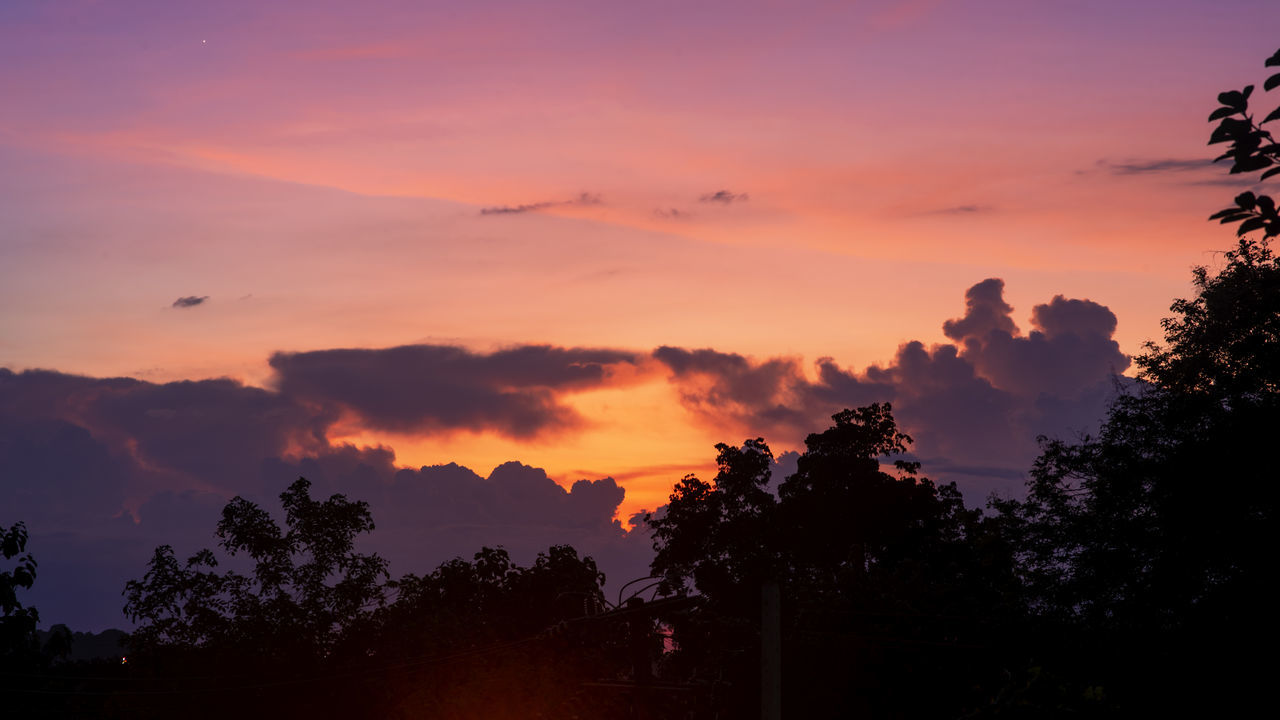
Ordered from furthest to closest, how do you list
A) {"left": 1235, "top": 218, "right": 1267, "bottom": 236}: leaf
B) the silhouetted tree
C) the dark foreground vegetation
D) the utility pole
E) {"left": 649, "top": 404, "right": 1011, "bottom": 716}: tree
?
{"left": 649, "top": 404, "right": 1011, "bottom": 716}: tree, the silhouetted tree, the dark foreground vegetation, the utility pole, {"left": 1235, "top": 218, "right": 1267, "bottom": 236}: leaf

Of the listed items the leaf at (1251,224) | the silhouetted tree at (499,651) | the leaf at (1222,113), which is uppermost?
the leaf at (1222,113)

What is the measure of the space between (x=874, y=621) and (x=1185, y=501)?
9.63 metres

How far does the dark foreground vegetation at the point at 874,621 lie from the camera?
22672 millimetres

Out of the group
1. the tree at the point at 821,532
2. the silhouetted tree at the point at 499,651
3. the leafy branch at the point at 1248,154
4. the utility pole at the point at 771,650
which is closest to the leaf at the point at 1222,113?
the leafy branch at the point at 1248,154

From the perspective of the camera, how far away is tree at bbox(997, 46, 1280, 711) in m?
28.0

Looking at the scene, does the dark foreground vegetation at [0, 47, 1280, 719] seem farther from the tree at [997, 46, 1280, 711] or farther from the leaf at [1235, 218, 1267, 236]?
the leaf at [1235, 218, 1267, 236]

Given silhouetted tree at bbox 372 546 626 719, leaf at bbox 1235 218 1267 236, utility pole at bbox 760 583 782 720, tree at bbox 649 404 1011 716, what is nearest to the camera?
leaf at bbox 1235 218 1267 236

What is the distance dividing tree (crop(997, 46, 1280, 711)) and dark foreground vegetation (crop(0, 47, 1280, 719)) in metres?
0.06

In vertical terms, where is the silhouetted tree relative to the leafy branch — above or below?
below

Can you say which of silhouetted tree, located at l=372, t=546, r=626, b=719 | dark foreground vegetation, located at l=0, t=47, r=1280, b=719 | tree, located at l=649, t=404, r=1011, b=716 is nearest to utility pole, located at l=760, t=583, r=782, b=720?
dark foreground vegetation, located at l=0, t=47, r=1280, b=719

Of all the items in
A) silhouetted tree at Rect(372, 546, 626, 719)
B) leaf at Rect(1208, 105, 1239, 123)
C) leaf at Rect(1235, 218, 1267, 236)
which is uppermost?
leaf at Rect(1208, 105, 1239, 123)

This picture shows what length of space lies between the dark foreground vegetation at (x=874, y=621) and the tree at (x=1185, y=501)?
0.20ft

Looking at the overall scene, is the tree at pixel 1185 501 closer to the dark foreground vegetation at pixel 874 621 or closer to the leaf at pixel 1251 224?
the dark foreground vegetation at pixel 874 621

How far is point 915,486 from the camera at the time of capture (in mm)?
57000
